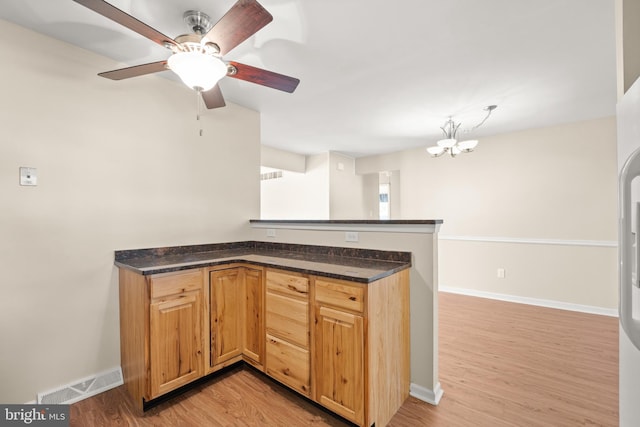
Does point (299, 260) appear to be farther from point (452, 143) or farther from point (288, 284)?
point (452, 143)

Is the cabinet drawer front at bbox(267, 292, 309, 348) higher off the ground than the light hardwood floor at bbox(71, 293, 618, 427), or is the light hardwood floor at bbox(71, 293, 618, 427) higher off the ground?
the cabinet drawer front at bbox(267, 292, 309, 348)

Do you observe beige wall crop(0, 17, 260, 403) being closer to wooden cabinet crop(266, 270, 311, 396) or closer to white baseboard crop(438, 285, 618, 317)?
wooden cabinet crop(266, 270, 311, 396)

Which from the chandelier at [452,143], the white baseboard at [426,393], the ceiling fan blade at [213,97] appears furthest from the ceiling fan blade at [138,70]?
the chandelier at [452,143]

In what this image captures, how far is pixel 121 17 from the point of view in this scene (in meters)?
1.21

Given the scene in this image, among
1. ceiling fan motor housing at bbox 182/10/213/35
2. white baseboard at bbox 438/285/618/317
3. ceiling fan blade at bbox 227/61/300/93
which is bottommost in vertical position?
white baseboard at bbox 438/285/618/317

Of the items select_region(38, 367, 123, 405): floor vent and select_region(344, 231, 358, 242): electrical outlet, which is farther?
select_region(344, 231, 358, 242): electrical outlet

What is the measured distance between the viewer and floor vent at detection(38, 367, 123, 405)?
1808mm

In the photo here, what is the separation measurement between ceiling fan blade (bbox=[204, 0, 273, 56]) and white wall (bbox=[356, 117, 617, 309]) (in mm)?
4123

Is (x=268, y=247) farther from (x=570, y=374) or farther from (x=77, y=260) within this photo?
(x=570, y=374)

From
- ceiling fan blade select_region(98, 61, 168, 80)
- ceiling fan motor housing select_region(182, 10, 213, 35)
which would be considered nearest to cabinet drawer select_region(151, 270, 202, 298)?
ceiling fan blade select_region(98, 61, 168, 80)

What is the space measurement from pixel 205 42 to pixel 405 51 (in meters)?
1.44

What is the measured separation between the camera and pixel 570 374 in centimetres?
211

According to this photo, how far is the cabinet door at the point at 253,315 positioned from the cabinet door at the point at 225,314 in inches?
2.1

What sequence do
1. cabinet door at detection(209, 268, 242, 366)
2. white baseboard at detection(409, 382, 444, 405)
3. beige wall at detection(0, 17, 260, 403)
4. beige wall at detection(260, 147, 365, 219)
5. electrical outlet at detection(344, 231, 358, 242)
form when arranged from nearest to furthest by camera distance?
beige wall at detection(0, 17, 260, 403) → white baseboard at detection(409, 382, 444, 405) → cabinet door at detection(209, 268, 242, 366) → electrical outlet at detection(344, 231, 358, 242) → beige wall at detection(260, 147, 365, 219)
